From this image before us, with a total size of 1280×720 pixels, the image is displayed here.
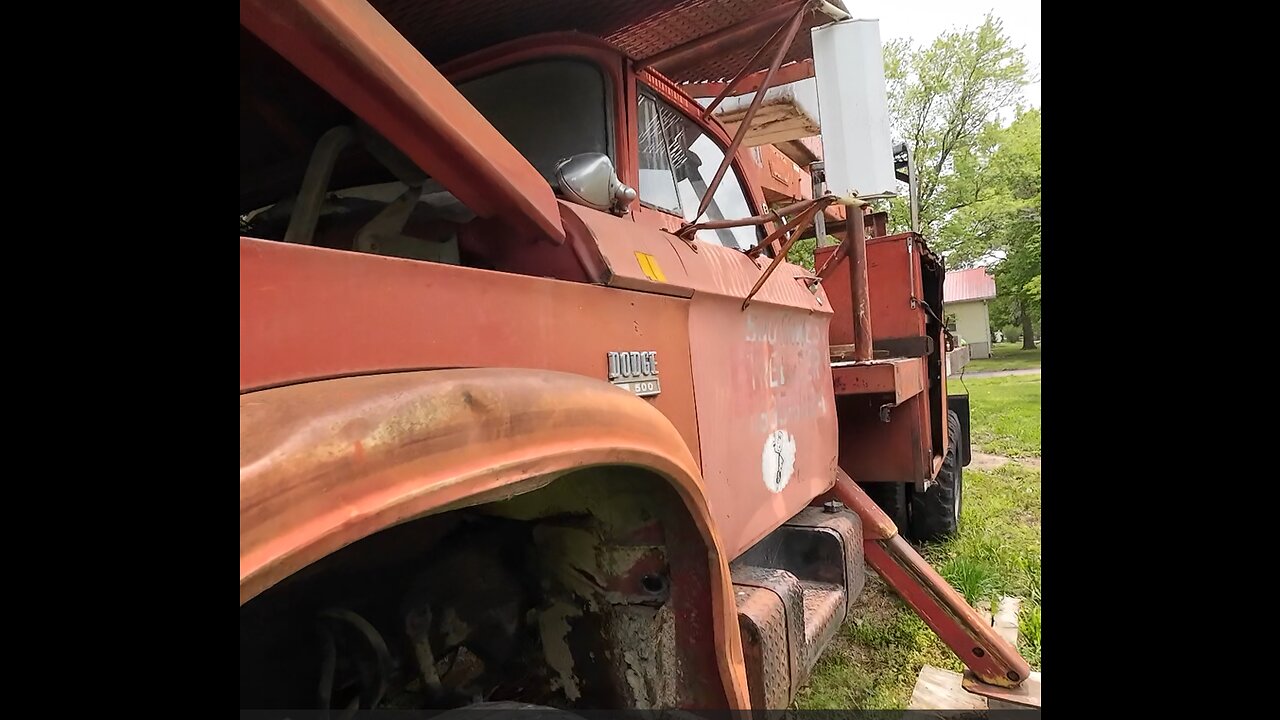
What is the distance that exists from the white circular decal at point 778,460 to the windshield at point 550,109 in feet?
3.46

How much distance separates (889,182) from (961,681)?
2.47 metres

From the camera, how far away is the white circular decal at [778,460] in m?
2.38

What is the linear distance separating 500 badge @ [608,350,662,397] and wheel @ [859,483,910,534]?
141 inches

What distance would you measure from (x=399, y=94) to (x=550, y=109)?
3.99 ft

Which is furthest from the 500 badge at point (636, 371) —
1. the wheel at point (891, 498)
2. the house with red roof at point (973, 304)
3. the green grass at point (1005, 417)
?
the house with red roof at point (973, 304)

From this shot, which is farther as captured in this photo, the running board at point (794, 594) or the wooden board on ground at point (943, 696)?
the wooden board on ground at point (943, 696)

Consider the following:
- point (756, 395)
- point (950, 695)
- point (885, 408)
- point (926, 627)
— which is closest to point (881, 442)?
point (885, 408)

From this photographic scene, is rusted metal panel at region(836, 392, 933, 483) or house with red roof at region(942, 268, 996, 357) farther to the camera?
house with red roof at region(942, 268, 996, 357)

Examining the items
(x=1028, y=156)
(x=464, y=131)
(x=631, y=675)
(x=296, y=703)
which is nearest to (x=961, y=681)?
(x=631, y=675)

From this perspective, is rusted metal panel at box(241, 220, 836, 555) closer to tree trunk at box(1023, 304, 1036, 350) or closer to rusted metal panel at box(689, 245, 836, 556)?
rusted metal panel at box(689, 245, 836, 556)

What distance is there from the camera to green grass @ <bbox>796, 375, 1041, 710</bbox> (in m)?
3.43

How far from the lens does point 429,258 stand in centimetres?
163

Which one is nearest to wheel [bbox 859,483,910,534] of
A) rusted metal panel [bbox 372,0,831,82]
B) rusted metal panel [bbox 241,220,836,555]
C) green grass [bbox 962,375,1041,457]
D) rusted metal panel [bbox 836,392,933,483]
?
rusted metal panel [bbox 836,392,933,483]

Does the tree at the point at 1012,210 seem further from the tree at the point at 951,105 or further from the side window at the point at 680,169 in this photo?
the side window at the point at 680,169
